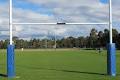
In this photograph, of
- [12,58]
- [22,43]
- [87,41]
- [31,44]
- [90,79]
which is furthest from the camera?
[31,44]

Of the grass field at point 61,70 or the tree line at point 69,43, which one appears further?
the tree line at point 69,43

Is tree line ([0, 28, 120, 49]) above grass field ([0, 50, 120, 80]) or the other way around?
above

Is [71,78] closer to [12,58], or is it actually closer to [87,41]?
[12,58]

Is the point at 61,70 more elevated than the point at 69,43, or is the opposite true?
the point at 69,43

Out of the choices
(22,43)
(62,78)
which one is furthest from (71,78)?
(22,43)

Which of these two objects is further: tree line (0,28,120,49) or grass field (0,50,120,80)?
tree line (0,28,120,49)

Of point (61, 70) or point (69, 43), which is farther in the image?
point (69, 43)

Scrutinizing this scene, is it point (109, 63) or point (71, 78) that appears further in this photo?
point (109, 63)

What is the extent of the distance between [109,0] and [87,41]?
126280 millimetres

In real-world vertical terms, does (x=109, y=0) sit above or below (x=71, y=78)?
above

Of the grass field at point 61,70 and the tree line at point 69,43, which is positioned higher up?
the tree line at point 69,43

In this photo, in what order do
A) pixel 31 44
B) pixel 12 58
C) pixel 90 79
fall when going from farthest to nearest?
pixel 31 44 → pixel 12 58 → pixel 90 79

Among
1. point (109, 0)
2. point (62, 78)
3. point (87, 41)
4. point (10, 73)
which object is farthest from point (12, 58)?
point (87, 41)

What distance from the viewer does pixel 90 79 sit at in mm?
16906
